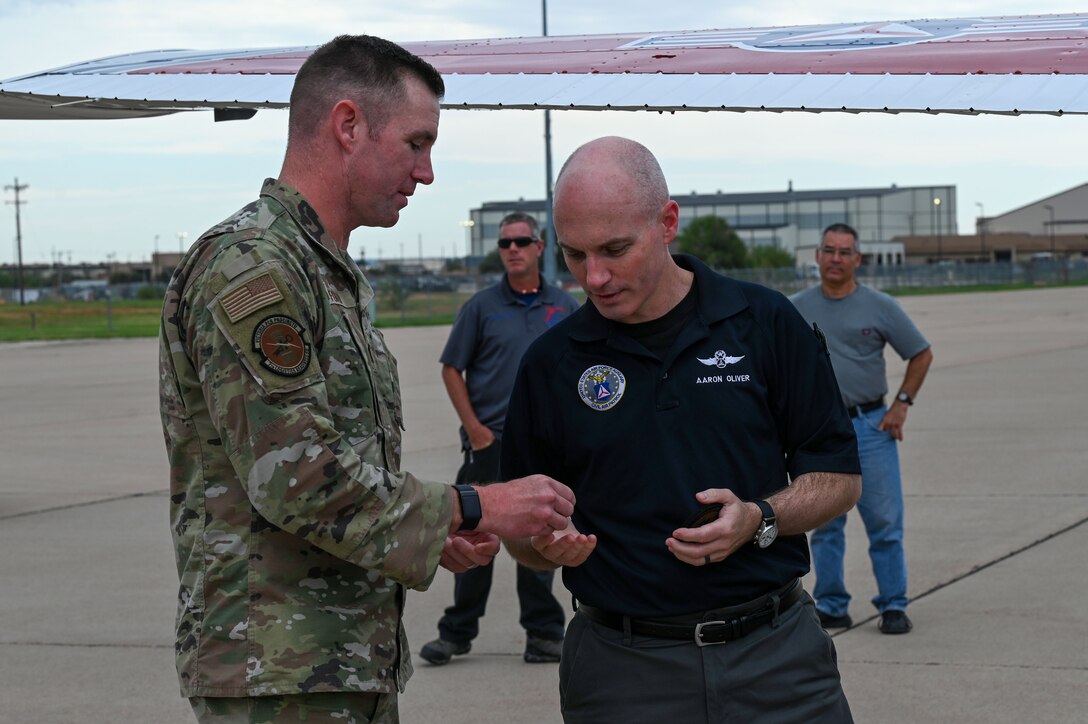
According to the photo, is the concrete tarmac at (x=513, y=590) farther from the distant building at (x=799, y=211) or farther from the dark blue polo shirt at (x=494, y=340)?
the distant building at (x=799, y=211)

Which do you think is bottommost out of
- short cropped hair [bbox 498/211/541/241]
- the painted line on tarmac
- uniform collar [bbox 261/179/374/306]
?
the painted line on tarmac

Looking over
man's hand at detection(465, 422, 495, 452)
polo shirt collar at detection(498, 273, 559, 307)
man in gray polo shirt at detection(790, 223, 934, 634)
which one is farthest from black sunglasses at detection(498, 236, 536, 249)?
man in gray polo shirt at detection(790, 223, 934, 634)

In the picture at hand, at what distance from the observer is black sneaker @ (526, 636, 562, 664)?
251 inches

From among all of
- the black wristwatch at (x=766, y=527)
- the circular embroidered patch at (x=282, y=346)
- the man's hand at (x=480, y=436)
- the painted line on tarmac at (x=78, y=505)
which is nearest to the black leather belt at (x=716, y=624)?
the black wristwatch at (x=766, y=527)

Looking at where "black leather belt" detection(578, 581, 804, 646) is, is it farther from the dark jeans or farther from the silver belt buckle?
the dark jeans

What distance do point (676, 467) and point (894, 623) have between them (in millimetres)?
4159

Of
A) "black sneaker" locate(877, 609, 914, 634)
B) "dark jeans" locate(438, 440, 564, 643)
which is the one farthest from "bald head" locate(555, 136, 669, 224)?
"black sneaker" locate(877, 609, 914, 634)

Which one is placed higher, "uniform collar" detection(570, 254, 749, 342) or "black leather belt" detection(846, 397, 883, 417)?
"uniform collar" detection(570, 254, 749, 342)

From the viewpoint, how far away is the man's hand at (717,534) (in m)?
2.80

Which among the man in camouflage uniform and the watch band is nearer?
the man in camouflage uniform

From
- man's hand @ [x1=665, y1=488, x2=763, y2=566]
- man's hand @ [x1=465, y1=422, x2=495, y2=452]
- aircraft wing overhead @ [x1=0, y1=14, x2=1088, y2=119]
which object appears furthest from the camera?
man's hand @ [x1=465, y1=422, x2=495, y2=452]

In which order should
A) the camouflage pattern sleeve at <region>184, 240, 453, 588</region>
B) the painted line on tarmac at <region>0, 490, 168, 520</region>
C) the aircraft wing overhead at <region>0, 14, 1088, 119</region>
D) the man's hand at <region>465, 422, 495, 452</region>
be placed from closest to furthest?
the camouflage pattern sleeve at <region>184, 240, 453, 588</region>
the aircraft wing overhead at <region>0, 14, 1088, 119</region>
the man's hand at <region>465, 422, 495, 452</region>
the painted line on tarmac at <region>0, 490, 168, 520</region>

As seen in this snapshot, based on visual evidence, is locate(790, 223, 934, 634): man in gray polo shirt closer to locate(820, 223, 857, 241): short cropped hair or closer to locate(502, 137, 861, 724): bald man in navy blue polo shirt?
locate(820, 223, 857, 241): short cropped hair

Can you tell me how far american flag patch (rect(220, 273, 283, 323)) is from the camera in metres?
2.47
